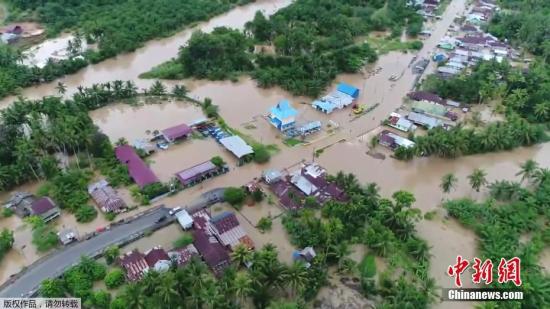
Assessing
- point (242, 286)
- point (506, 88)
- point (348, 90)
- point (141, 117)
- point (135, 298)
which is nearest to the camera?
point (135, 298)

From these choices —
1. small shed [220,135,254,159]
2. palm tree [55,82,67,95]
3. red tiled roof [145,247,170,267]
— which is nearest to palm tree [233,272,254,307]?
red tiled roof [145,247,170,267]

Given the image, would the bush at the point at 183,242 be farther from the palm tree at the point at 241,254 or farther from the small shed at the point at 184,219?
the palm tree at the point at 241,254

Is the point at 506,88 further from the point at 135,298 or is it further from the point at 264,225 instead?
the point at 135,298

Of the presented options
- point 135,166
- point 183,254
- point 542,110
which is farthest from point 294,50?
point 183,254

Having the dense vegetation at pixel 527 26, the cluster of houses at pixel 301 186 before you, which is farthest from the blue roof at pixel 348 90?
the dense vegetation at pixel 527 26

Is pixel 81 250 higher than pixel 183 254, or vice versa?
pixel 183 254

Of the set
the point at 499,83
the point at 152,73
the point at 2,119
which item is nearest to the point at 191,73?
the point at 152,73

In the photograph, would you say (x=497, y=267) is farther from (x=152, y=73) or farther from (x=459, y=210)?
(x=152, y=73)
